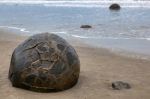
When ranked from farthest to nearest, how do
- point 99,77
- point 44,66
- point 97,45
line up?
point 97,45 → point 99,77 → point 44,66

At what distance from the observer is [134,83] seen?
699cm

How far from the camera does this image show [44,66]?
6090 mm

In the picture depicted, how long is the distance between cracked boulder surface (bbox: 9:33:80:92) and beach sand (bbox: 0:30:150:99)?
0.13 metres

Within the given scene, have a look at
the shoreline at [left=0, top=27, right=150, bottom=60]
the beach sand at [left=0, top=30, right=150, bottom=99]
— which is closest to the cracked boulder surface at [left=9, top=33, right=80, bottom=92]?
the beach sand at [left=0, top=30, right=150, bottom=99]

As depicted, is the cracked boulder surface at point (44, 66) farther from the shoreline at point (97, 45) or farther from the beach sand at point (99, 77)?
the shoreline at point (97, 45)

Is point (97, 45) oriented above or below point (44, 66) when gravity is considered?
below

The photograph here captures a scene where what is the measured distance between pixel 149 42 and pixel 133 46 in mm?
731

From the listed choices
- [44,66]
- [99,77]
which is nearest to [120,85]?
[99,77]

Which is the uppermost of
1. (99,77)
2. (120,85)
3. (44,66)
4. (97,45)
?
(44,66)

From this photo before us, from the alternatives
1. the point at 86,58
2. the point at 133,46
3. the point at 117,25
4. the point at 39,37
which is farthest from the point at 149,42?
the point at 39,37

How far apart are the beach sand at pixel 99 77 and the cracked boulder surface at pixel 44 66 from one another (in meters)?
0.13

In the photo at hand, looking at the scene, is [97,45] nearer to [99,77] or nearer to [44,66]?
[99,77]

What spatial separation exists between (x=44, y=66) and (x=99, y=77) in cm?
154

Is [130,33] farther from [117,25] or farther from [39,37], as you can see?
[39,37]
